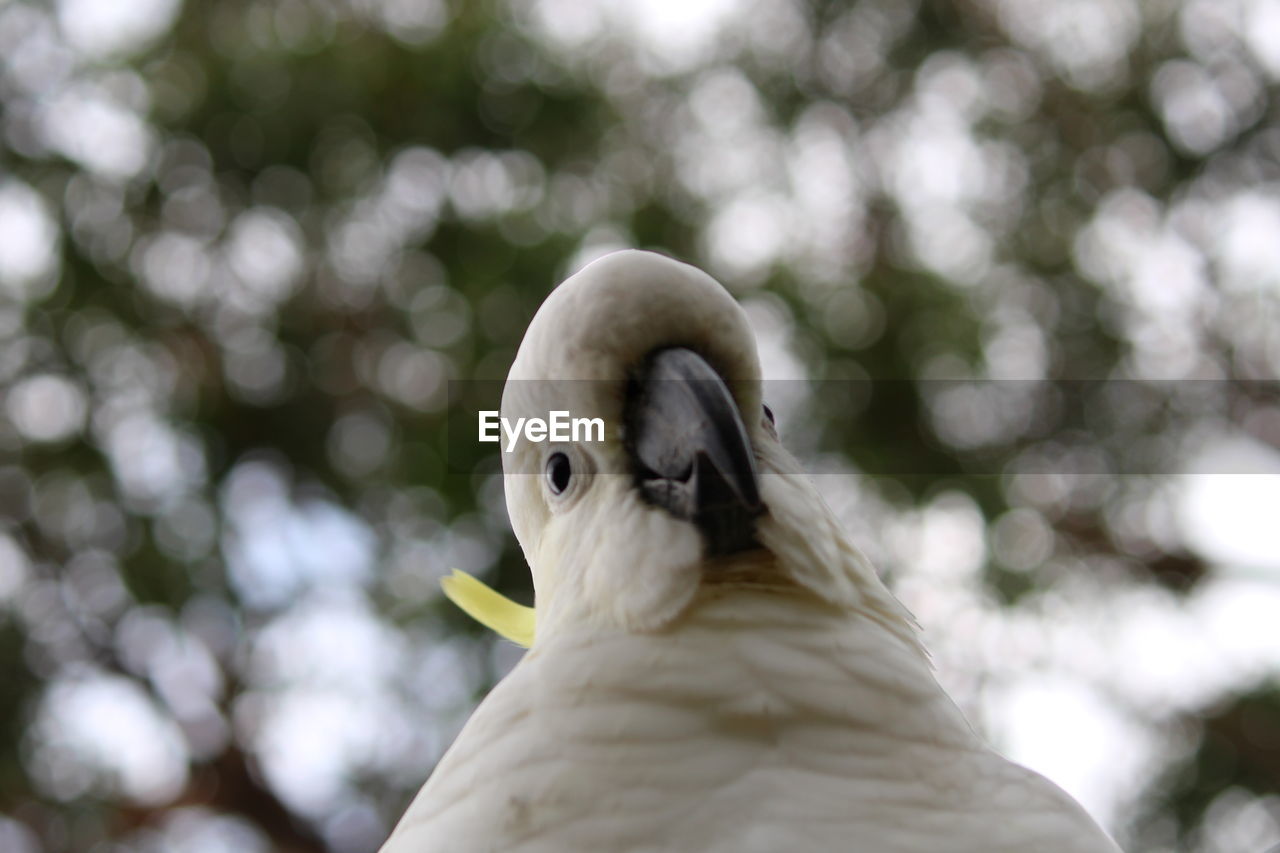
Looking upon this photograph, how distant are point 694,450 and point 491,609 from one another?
368 mm

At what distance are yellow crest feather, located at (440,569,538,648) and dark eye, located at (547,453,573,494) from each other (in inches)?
7.8

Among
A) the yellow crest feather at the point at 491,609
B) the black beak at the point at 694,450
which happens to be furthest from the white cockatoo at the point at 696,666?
the yellow crest feather at the point at 491,609

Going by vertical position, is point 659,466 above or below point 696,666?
above

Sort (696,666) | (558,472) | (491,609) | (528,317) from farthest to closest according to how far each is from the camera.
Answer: (528,317), (491,609), (558,472), (696,666)

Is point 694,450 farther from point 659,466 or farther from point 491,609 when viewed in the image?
point 491,609

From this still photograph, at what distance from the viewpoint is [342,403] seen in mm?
3373

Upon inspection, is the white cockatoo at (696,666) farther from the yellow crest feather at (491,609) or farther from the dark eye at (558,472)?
the yellow crest feather at (491,609)

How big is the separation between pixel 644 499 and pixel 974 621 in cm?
282

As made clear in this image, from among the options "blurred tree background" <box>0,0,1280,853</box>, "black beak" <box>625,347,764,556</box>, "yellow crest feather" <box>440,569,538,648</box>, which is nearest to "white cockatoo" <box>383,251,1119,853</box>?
"black beak" <box>625,347,764,556</box>

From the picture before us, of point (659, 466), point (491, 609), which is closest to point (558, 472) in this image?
point (659, 466)

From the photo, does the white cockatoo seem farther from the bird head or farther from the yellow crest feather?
the yellow crest feather

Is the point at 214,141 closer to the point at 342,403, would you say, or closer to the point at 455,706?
the point at 342,403

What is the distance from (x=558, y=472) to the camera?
0.76m

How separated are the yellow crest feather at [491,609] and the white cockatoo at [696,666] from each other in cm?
20
